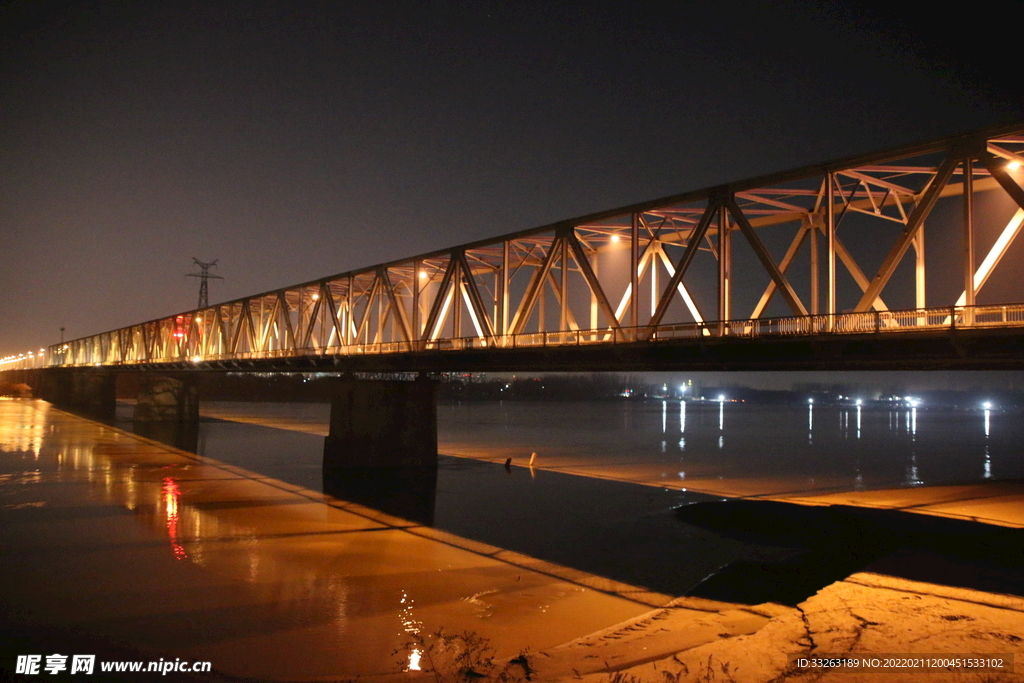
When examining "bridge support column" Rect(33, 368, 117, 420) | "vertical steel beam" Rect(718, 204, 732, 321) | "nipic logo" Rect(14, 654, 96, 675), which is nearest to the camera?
"nipic logo" Rect(14, 654, 96, 675)

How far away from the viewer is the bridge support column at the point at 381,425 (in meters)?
40.7

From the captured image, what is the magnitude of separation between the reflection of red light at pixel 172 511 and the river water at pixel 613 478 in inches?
241

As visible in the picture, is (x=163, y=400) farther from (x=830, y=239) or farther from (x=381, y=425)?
(x=830, y=239)

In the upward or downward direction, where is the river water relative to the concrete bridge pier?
downward

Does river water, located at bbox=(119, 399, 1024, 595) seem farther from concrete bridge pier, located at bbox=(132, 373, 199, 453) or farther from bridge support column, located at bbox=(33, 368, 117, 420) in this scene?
bridge support column, located at bbox=(33, 368, 117, 420)

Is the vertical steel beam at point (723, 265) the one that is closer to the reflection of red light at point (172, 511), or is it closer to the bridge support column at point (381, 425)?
the reflection of red light at point (172, 511)

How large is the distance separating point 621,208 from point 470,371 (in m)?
12.5

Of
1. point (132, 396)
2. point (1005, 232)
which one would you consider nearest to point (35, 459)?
point (1005, 232)

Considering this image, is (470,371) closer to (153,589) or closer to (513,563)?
(513,563)

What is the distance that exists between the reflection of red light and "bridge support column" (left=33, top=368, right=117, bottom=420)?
212ft

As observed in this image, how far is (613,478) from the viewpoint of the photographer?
42312 mm

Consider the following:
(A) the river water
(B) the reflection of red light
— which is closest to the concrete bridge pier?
(A) the river water

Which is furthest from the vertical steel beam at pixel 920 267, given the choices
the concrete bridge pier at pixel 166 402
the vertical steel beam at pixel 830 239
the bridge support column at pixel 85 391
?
the bridge support column at pixel 85 391

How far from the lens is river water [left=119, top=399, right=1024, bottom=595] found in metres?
22.7
